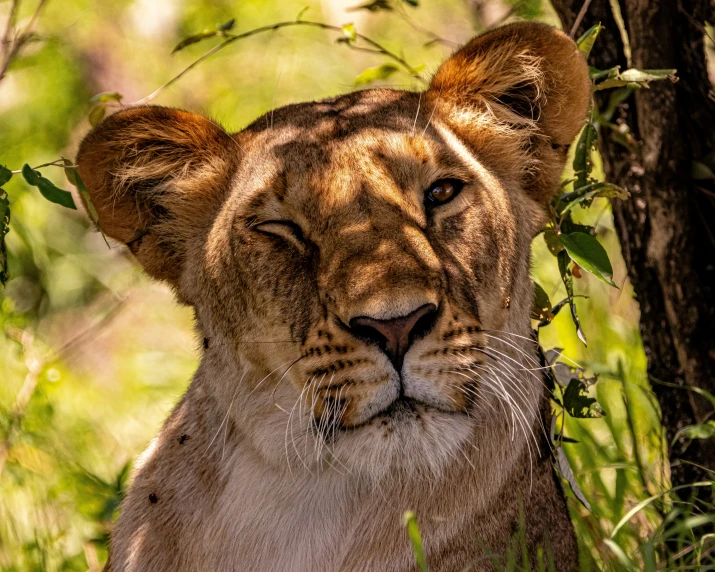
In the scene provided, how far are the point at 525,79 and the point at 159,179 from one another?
42.6 inches

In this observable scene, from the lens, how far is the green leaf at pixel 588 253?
2838 mm

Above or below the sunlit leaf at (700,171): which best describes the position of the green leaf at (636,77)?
above

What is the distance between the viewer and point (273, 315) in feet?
8.90

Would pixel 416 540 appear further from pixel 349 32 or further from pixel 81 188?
pixel 349 32

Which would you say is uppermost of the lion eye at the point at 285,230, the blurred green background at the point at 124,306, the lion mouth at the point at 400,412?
the lion eye at the point at 285,230

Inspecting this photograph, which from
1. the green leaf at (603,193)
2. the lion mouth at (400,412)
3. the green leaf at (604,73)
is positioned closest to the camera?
the lion mouth at (400,412)

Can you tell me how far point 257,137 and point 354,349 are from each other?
0.91m

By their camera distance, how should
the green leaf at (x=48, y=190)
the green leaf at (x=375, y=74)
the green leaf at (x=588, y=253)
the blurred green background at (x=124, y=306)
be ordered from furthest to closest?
the blurred green background at (x=124, y=306) → the green leaf at (x=375, y=74) → the green leaf at (x=588, y=253) → the green leaf at (x=48, y=190)

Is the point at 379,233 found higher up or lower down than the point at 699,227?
higher up

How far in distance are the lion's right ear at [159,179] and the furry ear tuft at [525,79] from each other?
0.68 metres

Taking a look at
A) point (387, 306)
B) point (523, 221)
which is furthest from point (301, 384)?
point (523, 221)

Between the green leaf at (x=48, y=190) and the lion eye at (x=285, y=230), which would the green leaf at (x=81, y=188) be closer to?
the green leaf at (x=48, y=190)

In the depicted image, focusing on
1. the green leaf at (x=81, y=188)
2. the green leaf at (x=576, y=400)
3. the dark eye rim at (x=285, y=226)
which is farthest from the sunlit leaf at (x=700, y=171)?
the green leaf at (x=81, y=188)

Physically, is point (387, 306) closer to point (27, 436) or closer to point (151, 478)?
point (151, 478)
